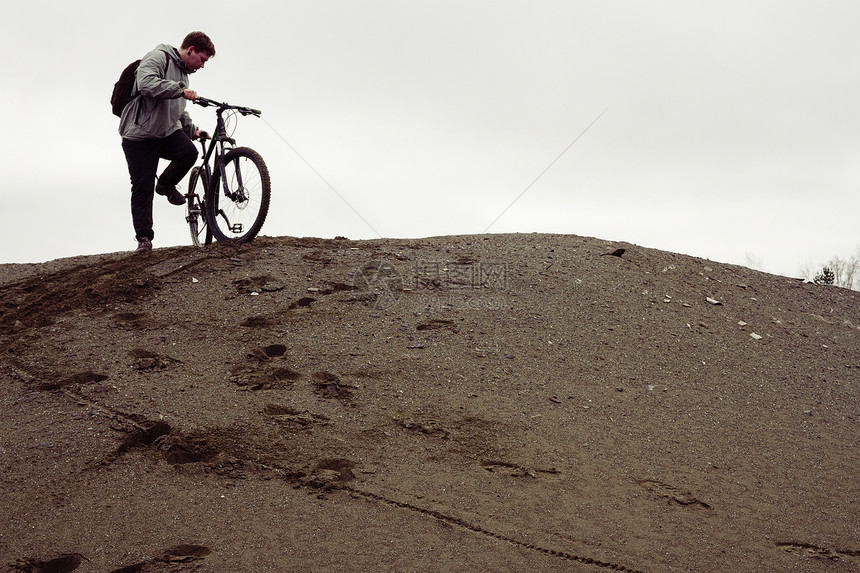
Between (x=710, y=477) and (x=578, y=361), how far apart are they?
1570 millimetres

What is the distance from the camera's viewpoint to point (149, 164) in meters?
6.48

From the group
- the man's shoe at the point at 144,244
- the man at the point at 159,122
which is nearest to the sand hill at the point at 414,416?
the man's shoe at the point at 144,244

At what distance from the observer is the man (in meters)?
6.00

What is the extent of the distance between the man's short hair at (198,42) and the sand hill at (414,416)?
1.87 metres

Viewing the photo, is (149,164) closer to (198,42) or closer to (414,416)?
(198,42)

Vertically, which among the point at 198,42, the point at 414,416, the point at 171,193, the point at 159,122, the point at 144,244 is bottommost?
the point at 414,416

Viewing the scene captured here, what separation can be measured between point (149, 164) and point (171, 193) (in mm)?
519

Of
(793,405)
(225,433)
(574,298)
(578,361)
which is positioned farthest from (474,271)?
(225,433)

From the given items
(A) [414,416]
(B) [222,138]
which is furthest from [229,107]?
(A) [414,416]

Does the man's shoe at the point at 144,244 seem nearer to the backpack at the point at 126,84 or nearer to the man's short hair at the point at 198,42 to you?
the backpack at the point at 126,84

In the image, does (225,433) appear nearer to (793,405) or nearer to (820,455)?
(820,455)

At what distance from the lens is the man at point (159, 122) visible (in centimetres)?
600

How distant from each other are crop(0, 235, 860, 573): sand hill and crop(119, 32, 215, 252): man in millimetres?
759

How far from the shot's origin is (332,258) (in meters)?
7.01
